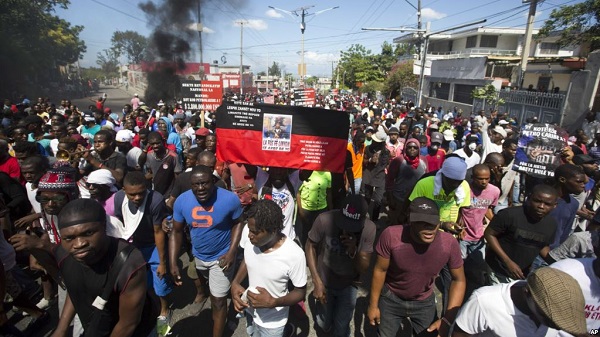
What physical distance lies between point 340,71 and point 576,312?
64612mm

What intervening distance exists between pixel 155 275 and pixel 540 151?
202 inches

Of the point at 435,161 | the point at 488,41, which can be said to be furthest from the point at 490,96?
the point at 488,41

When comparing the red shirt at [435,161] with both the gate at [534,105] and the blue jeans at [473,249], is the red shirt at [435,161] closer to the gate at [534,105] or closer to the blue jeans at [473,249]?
the blue jeans at [473,249]

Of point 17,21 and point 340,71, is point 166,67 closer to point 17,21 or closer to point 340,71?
point 17,21

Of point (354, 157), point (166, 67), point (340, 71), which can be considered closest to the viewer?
point (354, 157)

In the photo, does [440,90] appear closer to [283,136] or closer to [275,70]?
[283,136]

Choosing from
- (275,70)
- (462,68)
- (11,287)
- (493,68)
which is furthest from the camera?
(275,70)

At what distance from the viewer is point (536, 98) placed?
566 inches

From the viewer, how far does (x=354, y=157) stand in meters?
5.96

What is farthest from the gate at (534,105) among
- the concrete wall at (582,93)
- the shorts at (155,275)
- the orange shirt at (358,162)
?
the shorts at (155,275)

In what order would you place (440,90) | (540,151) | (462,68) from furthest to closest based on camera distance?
(440,90) → (462,68) → (540,151)

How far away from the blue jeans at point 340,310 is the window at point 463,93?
24.5 m

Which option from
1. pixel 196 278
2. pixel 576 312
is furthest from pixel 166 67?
pixel 576 312

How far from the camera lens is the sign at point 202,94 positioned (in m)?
7.51
